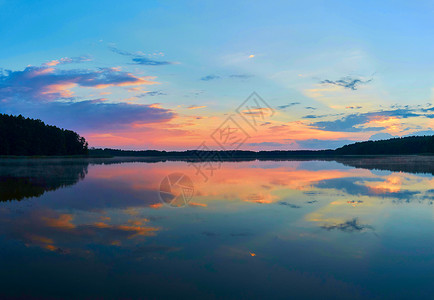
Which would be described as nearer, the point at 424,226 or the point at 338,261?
the point at 338,261

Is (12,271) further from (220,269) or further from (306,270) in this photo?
(306,270)

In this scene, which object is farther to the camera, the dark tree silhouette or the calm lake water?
the dark tree silhouette

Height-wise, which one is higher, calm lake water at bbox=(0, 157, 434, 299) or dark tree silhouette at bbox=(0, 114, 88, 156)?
dark tree silhouette at bbox=(0, 114, 88, 156)

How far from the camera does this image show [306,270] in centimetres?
727

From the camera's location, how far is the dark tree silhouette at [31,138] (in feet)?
324

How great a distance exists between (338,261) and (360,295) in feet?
5.56

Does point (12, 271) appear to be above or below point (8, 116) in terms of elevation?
below

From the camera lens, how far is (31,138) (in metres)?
105

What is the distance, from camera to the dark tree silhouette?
98.7 meters

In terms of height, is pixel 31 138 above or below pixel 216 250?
above

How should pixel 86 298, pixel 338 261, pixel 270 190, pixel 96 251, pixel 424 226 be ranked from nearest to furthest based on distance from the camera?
pixel 86 298
pixel 338 261
pixel 96 251
pixel 424 226
pixel 270 190

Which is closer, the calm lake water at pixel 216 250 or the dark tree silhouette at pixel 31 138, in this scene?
the calm lake water at pixel 216 250

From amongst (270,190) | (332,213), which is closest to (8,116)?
(270,190)

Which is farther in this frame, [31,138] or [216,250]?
[31,138]
